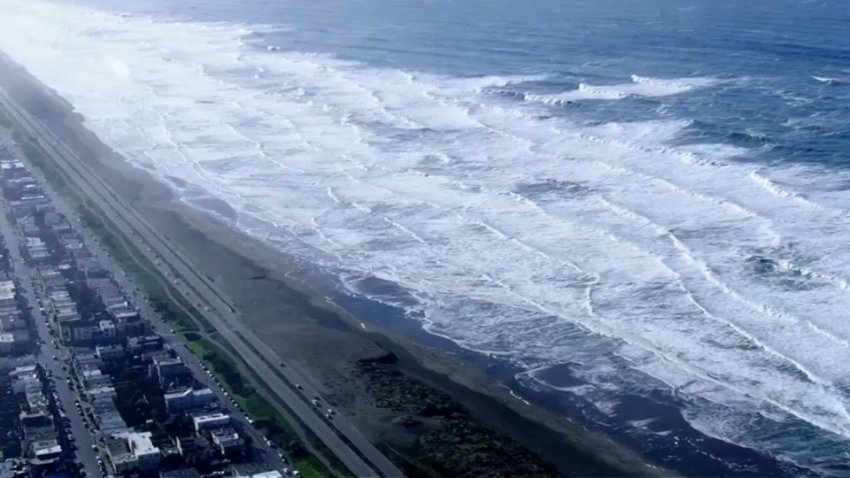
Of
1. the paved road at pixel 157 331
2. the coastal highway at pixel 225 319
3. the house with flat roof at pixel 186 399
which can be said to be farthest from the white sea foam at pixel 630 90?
the house with flat roof at pixel 186 399

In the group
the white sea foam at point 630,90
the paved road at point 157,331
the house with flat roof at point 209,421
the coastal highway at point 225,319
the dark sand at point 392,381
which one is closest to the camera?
the paved road at point 157,331

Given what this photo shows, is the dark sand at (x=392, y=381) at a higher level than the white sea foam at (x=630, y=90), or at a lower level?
lower

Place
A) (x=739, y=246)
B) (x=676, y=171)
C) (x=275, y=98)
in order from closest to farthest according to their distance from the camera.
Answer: (x=739, y=246) < (x=676, y=171) < (x=275, y=98)

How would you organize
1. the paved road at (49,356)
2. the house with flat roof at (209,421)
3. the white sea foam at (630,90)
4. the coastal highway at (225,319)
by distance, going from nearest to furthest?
1. the paved road at (49,356)
2. the coastal highway at (225,319)
3. the house with flat roof at (209,421)
4. the white sea foam at (630,90)

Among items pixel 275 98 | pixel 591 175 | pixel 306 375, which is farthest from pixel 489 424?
pixel 275 98

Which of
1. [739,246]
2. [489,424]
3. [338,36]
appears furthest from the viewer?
[338,36]

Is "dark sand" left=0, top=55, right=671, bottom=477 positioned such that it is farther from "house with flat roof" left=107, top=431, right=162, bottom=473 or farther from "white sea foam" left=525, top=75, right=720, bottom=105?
"white sea foam" left=525, top=75, right=720, bottom=105

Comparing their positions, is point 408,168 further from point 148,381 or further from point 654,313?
point 148,381

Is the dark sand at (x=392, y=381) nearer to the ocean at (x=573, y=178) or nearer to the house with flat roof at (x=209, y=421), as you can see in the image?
the ocean at (x=573, y=178)
